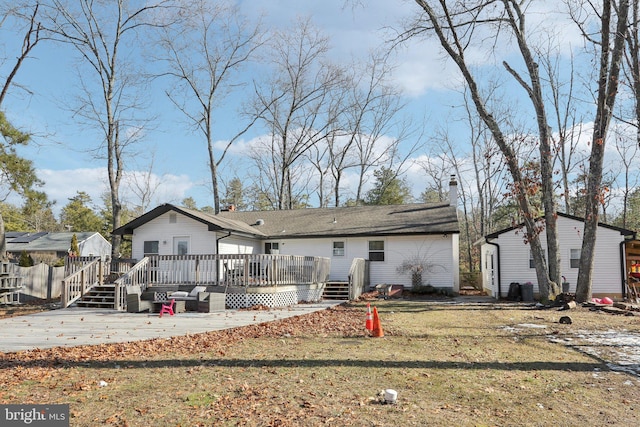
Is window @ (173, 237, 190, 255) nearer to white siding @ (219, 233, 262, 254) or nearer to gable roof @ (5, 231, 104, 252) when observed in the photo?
white siding @ (219, 233, 262, 254)

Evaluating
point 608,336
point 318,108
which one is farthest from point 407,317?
point 318,108

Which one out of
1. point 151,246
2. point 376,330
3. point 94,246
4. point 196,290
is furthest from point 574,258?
point 94,246

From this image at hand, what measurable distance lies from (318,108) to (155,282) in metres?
23.5

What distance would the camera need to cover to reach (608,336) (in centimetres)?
876

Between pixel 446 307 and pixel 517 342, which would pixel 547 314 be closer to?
pixel 446 307

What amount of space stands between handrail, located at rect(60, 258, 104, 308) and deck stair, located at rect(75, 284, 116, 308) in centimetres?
21

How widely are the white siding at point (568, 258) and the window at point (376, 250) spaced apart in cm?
524

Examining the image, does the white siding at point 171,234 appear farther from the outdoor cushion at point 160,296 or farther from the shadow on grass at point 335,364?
the shadow on grass at point 335,364

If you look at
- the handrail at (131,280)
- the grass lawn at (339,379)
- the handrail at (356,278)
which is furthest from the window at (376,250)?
the grass lawn at (339,379)

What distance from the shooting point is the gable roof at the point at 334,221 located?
2005 centimetres

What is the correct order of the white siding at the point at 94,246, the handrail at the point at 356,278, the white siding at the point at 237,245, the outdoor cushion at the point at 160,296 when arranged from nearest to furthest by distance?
the outdoor cushion at the point at 160,296 < the handrail at the point at 356,278 < the white siding at the point at 237,245 < the white siding at the point at 94,246

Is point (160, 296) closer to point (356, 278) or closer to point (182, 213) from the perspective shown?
point (182, 213)

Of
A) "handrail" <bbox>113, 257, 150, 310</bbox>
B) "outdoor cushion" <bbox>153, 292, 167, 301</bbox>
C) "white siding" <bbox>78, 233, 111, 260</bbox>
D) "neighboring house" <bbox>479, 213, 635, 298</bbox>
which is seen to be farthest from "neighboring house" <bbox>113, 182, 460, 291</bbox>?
"white siding" <bbox>78, 233, 111, 260</bbox>

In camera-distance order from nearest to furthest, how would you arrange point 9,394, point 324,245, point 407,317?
1. point 9,394
2. point 407,317
3. point 324,245
